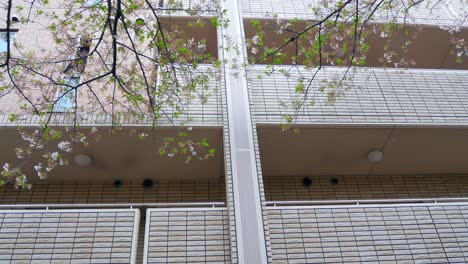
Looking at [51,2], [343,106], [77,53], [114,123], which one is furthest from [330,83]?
[51,2]

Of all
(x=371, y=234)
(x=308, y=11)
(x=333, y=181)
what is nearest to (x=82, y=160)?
(x=333, y=181)

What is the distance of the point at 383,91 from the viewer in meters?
7.88

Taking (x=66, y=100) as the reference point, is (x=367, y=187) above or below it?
below

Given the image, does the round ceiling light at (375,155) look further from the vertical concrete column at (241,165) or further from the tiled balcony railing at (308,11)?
the tiled balcony railing at (308,11)

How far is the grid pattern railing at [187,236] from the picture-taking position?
5.54 meters

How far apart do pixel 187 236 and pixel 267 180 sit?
9.24 feet

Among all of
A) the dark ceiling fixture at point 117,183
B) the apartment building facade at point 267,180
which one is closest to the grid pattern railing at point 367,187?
the apartment building facade at point 267,180

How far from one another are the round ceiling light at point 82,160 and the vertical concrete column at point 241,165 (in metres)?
2.39

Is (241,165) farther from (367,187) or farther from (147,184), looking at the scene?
(367,187)

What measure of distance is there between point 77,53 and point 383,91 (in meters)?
5.32

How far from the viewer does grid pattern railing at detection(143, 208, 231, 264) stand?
5.54 meters

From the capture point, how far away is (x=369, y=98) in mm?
7723

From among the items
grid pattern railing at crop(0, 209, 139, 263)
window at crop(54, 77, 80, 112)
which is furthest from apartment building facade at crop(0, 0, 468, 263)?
window at crop(54, 77, 80, 112)

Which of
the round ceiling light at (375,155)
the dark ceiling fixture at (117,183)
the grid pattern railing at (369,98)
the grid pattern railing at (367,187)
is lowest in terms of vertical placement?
the grid pattern railing at (367,187)
